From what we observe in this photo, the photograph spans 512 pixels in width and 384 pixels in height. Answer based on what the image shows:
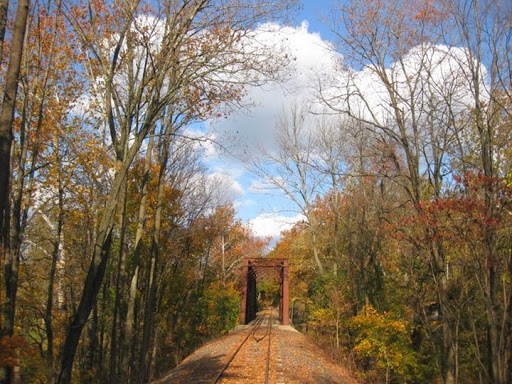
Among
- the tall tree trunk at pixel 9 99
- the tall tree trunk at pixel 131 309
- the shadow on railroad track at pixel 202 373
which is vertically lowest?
the shadow on railroad track at pixel 202 373

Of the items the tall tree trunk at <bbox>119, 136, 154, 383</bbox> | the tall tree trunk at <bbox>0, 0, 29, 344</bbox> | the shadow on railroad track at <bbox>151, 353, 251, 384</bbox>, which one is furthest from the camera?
the tall tree trunk at <bbox>119, 136, 154, 383</bbox>

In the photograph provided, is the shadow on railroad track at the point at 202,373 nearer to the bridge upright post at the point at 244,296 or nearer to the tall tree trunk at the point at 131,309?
the tall tree trunk at the point at 131,309

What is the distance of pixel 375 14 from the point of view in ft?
37.4

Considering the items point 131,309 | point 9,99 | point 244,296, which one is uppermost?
point 9,99

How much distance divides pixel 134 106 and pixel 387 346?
1059 centimetres

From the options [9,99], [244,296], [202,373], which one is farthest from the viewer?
[244,296]

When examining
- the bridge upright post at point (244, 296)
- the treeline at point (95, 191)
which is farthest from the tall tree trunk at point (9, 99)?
the bridge upright post at point (244, 296)

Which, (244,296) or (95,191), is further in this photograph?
(244,296)

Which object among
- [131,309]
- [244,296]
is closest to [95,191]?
[131,309]

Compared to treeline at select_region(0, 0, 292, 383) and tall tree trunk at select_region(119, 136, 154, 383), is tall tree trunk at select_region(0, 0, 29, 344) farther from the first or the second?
tall tree trunk at select_region(119, 136, 154, 383)

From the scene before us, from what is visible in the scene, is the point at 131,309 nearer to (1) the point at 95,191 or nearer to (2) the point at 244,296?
(1) the point at 95,191

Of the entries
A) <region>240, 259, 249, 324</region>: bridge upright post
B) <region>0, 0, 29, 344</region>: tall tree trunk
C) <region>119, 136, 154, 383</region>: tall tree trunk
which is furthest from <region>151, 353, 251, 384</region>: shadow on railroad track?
<region>240, 259, 249, 324</region>: bridge upright post

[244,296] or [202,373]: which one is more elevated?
[244,296]

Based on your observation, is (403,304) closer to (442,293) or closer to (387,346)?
(387,346)
